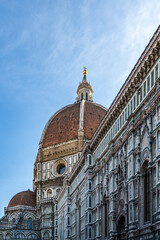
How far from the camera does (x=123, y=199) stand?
3838 cm

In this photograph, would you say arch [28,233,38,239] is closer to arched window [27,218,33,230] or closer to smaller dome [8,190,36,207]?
arched window [27,218,33,230]

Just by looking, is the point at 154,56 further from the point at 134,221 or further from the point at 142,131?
the point at 134,221

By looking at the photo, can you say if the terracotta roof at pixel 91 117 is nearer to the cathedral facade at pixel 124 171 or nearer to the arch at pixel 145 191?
the cathedral facade at pixel 124 171

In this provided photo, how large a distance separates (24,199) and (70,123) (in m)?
26.5

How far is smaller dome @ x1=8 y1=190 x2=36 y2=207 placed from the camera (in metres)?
115

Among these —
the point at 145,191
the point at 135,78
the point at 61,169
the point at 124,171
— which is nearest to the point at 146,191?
the point at 145,191

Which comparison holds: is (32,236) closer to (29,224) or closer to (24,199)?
(29,224)

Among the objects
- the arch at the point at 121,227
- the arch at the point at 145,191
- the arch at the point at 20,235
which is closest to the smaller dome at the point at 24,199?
the arch at the point at 20,235

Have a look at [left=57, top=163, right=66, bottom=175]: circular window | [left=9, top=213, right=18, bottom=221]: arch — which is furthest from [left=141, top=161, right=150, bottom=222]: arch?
[left=9, top=213, right=18, bottom=221]: arch

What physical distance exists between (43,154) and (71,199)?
4564cm

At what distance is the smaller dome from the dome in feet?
50.8

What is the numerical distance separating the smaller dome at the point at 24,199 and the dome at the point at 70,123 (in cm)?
1550

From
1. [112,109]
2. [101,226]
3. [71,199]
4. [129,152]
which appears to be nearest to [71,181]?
[71,199]

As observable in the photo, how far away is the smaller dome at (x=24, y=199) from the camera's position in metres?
115
